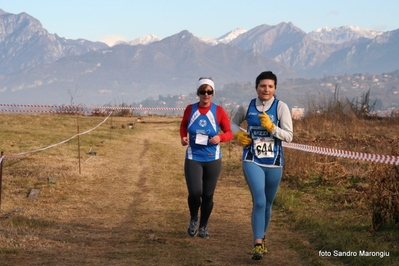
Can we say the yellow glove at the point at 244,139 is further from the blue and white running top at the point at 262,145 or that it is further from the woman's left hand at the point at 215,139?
the woman's left hand at the point at 215,139

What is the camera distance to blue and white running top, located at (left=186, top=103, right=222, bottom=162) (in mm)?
8438

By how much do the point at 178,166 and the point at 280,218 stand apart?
7.60 m

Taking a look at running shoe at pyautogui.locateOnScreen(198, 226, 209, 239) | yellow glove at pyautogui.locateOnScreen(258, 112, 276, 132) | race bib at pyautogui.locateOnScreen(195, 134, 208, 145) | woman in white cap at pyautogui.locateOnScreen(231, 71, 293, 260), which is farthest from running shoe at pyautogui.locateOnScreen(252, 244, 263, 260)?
race bib at pyautogui.locateOnScreen(195, 134, 208, 145)

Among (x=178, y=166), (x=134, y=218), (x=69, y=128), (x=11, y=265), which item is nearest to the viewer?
(x=11, y=265)

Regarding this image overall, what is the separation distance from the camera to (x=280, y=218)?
35.1 feet

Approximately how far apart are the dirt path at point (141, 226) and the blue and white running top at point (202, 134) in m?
1.10

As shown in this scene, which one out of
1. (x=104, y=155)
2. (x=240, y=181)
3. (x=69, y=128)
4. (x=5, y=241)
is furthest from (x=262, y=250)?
(x=69, y=128)

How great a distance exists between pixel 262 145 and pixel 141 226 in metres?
2.97

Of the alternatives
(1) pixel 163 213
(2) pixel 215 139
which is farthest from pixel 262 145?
(1) pixel 163 213

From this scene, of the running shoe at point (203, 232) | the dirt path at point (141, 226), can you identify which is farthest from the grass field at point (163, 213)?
the running shoe at point (203, 232)

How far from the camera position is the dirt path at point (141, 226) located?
25.0 feet

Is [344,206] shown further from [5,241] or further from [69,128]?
[69,128]

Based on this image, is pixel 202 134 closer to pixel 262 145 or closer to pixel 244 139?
pixel 244 139

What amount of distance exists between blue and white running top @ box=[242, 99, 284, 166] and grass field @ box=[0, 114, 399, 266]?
1.13m
